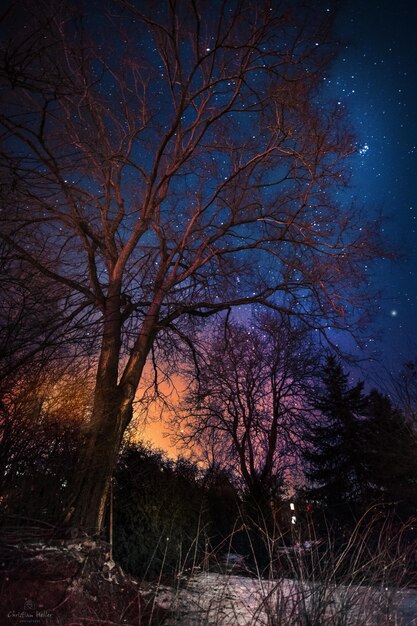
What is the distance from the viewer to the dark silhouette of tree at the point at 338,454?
850 inches

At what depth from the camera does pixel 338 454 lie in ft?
75.0

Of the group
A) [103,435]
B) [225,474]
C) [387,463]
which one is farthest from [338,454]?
[103,435]

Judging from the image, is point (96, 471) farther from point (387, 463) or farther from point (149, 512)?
point (387, 463)

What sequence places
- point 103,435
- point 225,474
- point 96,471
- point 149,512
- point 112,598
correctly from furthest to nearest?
point 225,474 → point 149,512 → point 103,435 → point 96,471 → point 112,598

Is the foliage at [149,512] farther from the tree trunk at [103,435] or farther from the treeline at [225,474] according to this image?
the tree trunk at [103,435]

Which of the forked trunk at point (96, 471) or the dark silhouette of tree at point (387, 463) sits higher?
the dark silhouette of tree at point (387, 463)

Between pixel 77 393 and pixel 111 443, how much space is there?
4.94 ft

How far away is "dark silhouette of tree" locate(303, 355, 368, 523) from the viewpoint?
21594mm

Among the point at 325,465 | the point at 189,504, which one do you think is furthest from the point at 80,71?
the point at 325,465

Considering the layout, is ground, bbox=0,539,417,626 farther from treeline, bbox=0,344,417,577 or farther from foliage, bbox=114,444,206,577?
foliage, bbox=114,444,206,577

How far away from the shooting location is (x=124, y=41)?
7398 mm

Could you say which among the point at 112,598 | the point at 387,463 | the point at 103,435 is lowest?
the point at 112,598

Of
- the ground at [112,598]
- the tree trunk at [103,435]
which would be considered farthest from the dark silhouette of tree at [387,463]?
the ground at [112,598]

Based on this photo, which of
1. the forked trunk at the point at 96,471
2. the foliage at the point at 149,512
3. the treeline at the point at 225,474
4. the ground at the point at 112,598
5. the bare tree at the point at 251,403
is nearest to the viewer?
the ground at the point at 112,598
